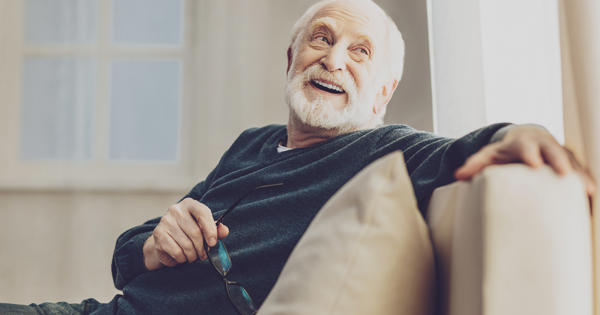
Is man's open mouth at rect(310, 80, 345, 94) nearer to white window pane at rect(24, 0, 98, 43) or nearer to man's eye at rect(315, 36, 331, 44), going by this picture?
man's eye at rect(315, 36, 331, 44)

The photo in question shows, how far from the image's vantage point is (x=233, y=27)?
248cm

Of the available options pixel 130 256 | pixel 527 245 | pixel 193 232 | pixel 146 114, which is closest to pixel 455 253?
pixel 527 245

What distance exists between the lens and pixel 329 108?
1.40 meters

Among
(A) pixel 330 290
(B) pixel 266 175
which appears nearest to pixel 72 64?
(B) pixel 266 175

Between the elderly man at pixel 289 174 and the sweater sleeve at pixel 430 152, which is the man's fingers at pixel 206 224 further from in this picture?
the sweater sleeve at pixel 430 152

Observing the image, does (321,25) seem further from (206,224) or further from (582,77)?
(582,77)

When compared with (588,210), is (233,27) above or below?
above

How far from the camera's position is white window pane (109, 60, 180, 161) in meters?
2.56

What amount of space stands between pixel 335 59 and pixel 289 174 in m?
0.31

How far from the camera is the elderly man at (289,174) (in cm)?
113

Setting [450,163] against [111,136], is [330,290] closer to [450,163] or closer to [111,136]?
[450,163]

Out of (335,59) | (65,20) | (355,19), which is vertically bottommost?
(335,59)

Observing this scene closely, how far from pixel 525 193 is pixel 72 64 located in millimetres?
2358

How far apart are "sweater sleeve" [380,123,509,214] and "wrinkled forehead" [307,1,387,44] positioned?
0.32m
